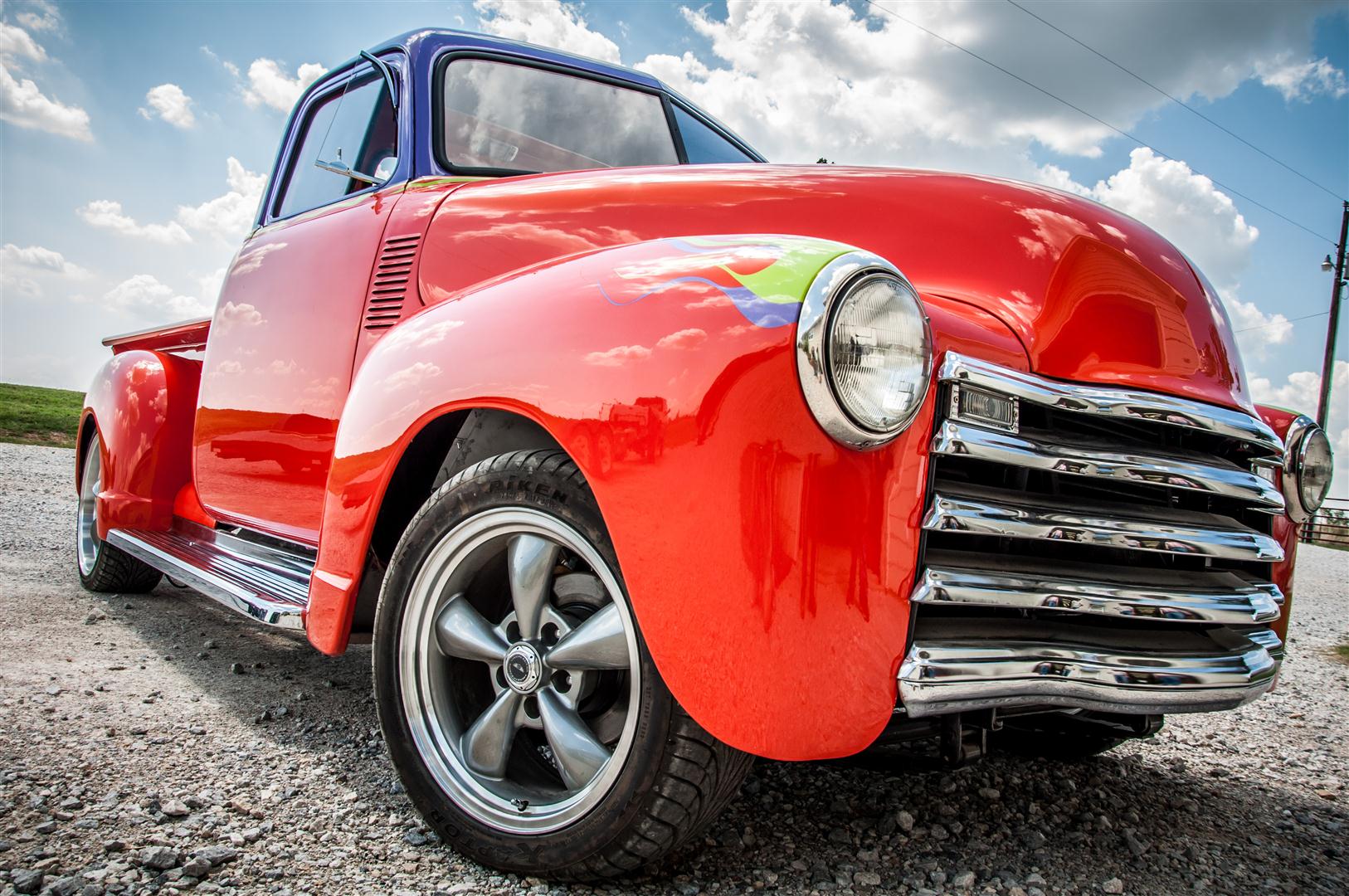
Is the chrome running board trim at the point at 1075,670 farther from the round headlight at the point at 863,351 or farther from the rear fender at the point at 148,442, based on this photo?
the rear fender at the point at 148,442

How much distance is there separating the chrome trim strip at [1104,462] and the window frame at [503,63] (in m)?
1.70

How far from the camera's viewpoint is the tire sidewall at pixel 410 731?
4.91 feet

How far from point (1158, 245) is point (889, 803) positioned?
4.80 ft

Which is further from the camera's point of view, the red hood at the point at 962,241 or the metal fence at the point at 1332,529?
the metal fence at the point at 1332,529

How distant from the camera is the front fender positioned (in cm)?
138

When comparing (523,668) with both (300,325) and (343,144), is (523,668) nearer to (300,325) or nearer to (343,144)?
(300,325)

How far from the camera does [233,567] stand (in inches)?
112

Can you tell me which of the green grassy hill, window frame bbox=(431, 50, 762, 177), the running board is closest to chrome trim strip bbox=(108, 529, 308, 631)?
the running board

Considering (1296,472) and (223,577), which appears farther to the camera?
(223,577)

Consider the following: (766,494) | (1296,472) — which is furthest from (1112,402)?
(1296,472)

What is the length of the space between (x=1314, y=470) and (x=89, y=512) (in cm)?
503

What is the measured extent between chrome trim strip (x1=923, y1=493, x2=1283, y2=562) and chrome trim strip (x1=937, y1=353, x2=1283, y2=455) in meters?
0.17

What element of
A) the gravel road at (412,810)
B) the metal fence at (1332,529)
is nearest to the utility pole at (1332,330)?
the metal fence at (1332,529)

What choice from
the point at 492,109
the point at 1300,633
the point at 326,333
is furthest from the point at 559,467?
the point at 1300,633
